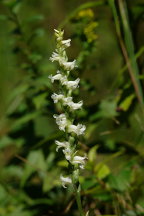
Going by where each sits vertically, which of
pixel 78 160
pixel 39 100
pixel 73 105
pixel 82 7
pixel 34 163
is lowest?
pixel 78 160

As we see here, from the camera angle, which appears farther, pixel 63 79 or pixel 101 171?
pixel 101 171

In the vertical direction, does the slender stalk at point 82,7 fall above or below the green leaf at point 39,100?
above

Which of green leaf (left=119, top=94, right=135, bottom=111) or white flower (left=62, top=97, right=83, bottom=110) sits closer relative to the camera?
white flower (left=62, top=97, right=83, bottom=110)

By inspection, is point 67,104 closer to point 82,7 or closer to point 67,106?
point 67,106

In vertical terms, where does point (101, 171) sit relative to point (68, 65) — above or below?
below

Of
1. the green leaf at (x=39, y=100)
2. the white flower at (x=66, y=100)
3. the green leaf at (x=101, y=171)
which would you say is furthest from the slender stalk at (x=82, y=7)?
the white flower at (x=66, y=100)

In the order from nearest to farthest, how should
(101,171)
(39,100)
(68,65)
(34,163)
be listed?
(68,65), (101,171), (39,100), (34,163)

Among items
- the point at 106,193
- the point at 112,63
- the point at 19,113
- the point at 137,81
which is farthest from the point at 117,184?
the point at 112,63

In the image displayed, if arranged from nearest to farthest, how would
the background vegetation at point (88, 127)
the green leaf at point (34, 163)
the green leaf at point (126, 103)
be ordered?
1. the background vegetation at point (88, 127)
2. the green leaf at point (126, 103)
3. the green leaf at point (34, 163)

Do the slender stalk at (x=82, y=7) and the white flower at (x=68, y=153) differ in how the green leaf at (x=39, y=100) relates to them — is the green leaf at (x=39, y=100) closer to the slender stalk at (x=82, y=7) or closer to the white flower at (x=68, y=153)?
the slender stalk at (x=82, y=7)

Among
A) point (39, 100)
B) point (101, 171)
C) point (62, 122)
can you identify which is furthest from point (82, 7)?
point (62, 122)

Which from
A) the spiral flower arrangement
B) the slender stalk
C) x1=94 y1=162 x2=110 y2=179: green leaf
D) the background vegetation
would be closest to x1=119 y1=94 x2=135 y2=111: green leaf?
the background vegetation

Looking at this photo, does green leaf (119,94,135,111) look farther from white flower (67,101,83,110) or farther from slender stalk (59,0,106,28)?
white flower (67,101,83,110)
